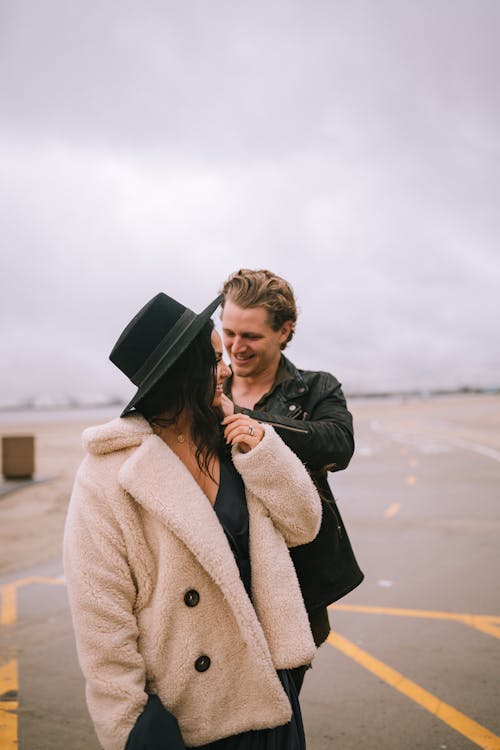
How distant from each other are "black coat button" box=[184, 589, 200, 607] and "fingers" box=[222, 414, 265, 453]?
456mm

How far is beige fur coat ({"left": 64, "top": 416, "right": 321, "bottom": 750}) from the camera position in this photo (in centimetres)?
171

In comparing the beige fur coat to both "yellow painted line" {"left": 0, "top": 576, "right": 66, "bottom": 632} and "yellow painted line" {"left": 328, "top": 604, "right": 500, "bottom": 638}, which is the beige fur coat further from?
"yellow painted line" {"left": 0, "top": 576, "right": 66, "bottom": 632}

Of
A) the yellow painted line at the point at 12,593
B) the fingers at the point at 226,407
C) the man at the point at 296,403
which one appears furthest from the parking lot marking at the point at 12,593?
the fingers at the point at 226,407

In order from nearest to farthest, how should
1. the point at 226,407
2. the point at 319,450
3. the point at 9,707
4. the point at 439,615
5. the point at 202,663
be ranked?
the point at 202,663
the point at 226,407
the point at 319,450
the point at 9,707
the point at 439,615

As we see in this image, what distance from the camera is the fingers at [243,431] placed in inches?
73.9

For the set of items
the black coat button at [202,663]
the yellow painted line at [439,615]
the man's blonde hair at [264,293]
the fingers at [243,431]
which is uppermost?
the man's blonde hair at [264,293]

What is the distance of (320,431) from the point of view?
2.21m

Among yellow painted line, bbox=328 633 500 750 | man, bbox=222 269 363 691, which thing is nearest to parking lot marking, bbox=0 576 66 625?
yellow painted line, bbox=328 633 500 750

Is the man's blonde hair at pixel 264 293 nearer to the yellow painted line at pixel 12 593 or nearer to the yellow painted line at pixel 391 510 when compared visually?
the yellow painted line at pixel 12 593

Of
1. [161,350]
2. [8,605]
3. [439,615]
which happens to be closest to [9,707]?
[8,605]

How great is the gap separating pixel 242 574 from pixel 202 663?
0.28m

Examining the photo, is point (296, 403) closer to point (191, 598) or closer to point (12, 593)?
point (191, 598)

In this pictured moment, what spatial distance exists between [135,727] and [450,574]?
17.5 feet

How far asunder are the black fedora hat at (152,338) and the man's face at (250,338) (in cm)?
59
